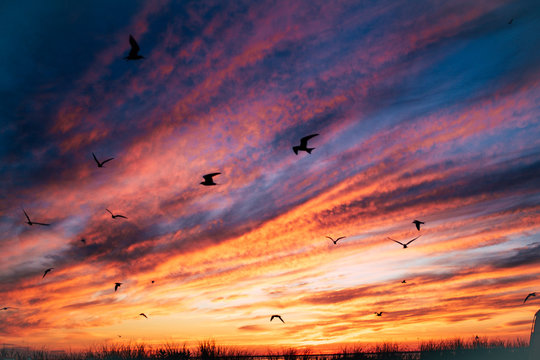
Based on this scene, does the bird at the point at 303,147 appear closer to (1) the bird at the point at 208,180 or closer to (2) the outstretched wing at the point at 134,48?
(1) the bird at the point at 208,180

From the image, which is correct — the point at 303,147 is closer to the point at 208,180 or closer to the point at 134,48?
the point at 208,180

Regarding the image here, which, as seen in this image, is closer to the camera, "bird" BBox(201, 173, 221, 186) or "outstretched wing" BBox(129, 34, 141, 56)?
"outstretched wing" BBox(129, 34, 141, 56)

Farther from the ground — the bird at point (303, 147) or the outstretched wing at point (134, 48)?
the outstretched wing at point (134, 48)

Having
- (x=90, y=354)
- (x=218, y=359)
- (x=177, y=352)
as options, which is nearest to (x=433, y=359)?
(x=218, y=359)

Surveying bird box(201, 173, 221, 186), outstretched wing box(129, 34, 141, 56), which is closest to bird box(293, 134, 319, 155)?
bird box(201, 173, 221, 186)

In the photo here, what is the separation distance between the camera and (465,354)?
4094 cm

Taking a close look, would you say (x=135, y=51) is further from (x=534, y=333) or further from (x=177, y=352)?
(x=534, y=333)

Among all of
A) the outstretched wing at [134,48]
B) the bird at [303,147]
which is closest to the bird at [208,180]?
the bird at [303,147]

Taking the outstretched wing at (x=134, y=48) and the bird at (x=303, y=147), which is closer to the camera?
the outstretched wing at (x=134, y=48)

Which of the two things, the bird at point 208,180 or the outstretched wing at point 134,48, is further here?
the bird at point 208,180

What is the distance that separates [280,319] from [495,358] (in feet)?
70.7

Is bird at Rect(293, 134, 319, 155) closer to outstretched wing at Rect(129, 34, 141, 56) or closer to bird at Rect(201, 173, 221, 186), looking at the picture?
bird at Rect(201, 173, 221, 186)

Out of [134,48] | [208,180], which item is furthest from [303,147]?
[134,48]

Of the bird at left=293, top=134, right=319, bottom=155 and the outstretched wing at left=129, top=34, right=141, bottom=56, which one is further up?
the outstretched wing at left=129, top=34, right=141, bottom=56
